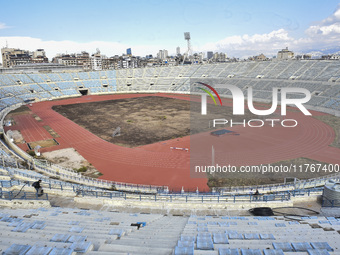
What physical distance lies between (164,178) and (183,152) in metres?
7.09

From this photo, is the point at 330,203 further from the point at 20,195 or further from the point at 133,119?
the point at 133,119

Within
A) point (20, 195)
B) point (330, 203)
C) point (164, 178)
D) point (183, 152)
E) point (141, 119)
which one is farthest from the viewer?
point (141, 119)

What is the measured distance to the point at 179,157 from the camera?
29094 mm

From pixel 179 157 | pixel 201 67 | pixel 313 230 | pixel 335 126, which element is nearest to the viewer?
pixel 313 230

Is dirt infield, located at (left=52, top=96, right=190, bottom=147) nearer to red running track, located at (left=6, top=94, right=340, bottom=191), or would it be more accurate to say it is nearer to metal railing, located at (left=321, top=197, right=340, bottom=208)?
red running track, located at (left=6, top=94, right=340, bottom=191)

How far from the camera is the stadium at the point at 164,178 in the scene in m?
7.70

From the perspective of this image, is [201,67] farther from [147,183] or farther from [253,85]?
[147,183]

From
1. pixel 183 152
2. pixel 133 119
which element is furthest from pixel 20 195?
pixel 133 119

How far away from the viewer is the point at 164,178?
24.1 meters

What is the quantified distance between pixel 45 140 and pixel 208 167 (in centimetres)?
2533

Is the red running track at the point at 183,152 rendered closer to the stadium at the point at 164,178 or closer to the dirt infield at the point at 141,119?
the stadium at the point at 164,178

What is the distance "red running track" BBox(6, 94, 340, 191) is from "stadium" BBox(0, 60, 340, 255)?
0.14 meters

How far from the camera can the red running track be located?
24844mm

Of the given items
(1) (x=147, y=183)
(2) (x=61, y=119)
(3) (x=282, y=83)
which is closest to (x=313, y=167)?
(1) (x=147, y=183)
